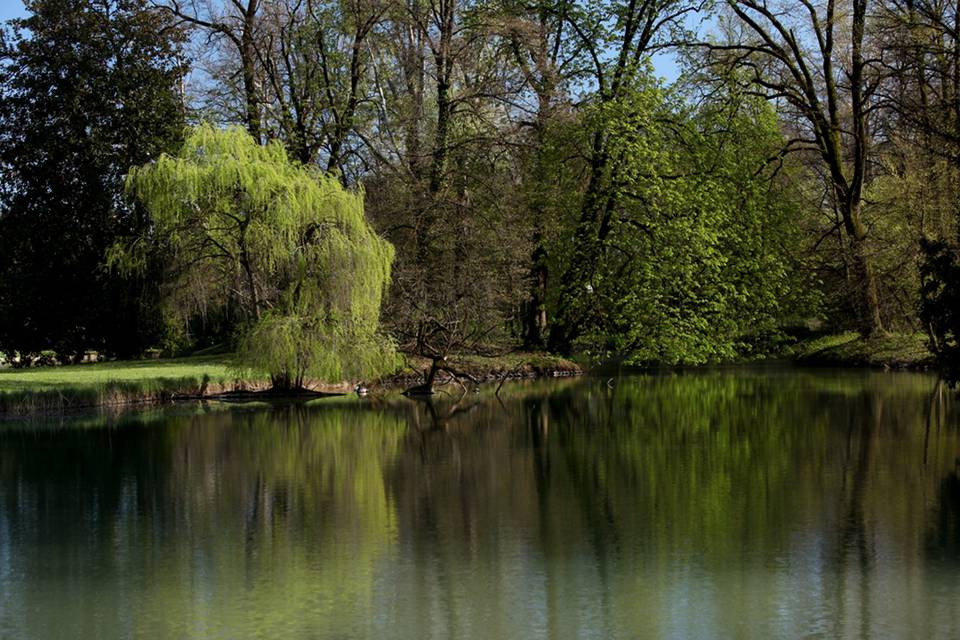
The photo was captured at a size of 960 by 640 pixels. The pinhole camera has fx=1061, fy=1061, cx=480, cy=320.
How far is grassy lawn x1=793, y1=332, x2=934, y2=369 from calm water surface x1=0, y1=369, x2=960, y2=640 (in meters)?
12.4

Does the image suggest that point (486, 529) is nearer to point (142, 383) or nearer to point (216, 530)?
point (216, 530)

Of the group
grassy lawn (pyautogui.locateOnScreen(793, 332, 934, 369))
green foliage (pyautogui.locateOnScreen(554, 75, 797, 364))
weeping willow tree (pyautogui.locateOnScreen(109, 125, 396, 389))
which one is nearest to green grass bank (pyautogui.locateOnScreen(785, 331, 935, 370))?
grassy lawn (pyautogui.locateOnScreen(793, 332, 934, 369))

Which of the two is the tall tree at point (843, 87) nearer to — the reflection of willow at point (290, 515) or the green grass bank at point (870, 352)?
the green grass bank at point (870, 352)

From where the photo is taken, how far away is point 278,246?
75.6ft

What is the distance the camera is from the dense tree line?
31.1 m

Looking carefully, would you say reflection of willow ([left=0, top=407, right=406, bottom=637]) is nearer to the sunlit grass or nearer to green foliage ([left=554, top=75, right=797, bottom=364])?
the sunlit grass

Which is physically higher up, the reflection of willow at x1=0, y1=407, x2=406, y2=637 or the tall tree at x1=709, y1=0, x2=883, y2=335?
the tall tree at x1=709, y1=0, x2=883, y2=335

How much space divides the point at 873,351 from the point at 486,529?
2558cm

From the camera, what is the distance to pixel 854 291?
1292 inches

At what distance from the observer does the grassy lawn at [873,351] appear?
102 ft

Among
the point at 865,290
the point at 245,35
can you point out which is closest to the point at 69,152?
the point at 245,35

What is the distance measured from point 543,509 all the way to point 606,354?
76.1ft

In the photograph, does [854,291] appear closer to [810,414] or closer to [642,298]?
[642,298]

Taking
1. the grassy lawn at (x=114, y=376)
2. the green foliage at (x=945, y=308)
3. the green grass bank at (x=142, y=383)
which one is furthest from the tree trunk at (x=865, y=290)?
the grassy lawn at (x=114, y=376)
